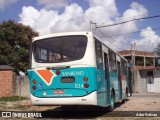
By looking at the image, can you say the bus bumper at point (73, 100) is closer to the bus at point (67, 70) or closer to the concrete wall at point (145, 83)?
the bus at point (67, 70)

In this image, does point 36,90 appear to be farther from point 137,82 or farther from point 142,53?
point 142,53

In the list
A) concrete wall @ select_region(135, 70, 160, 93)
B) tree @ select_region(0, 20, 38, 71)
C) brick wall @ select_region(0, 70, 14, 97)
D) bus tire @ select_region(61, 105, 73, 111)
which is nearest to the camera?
bus tire @ select_region(61, 105, 73, 111)

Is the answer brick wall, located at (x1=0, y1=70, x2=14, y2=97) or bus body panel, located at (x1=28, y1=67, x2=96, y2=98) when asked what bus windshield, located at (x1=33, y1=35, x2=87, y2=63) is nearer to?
bus body panel, located at (x1=28, y1=67, x2=96, y2=98)

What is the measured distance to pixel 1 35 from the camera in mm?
38406

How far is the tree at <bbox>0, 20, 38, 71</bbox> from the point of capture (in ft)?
123

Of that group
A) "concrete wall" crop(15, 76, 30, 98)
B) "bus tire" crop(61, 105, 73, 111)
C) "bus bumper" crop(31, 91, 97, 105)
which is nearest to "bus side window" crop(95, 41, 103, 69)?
"bus bumper" crop(31, 91, 97, 105)

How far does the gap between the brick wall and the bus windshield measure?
13.4 metres

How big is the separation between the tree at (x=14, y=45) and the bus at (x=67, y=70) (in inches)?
1002

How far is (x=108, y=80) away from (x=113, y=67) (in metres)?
1.83

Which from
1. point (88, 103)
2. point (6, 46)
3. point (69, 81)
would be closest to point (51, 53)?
point (69, 81)

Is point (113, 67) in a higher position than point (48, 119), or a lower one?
higher

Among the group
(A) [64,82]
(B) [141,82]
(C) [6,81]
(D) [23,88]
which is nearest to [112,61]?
(A) [64,82]

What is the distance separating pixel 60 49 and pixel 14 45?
28.4 m

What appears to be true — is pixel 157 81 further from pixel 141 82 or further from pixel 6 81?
pixel 6 81
